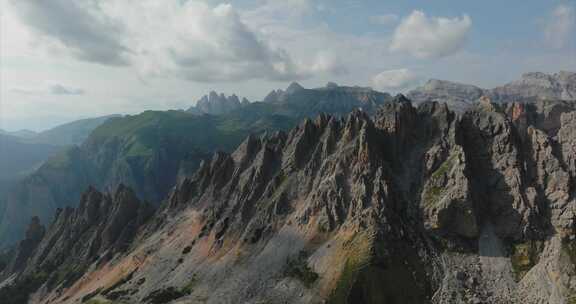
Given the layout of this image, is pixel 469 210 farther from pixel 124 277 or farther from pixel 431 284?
pixel 124 277

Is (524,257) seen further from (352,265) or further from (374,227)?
(352,265)

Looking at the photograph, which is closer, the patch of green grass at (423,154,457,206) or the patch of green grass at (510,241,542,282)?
the patch of green grass at (510,241,542,282)

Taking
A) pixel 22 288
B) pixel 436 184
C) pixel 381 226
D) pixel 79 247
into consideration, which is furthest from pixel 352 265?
pixel 22 288

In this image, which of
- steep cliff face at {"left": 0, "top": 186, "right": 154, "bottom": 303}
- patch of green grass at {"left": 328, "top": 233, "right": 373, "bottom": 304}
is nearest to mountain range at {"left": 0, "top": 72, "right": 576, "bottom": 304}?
patch of green grass at {"left": 328, "top": 233, "right": 373, "bottom": 304}

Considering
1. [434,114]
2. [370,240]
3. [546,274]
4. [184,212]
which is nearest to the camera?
[546,274]

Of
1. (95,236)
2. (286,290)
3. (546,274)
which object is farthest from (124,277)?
(546,274)

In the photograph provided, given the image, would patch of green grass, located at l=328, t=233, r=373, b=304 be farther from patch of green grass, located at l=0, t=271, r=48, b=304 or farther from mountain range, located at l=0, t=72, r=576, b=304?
patch of green grass, located at l=0, t=271, r=48, b=304

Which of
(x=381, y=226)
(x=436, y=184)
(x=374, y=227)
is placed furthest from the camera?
(x=436, y=184)

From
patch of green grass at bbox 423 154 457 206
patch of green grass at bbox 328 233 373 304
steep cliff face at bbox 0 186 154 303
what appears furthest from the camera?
steep cliff face at bbox 0 186 154 303

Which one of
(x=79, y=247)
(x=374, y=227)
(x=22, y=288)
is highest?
(x=374, y=227)
